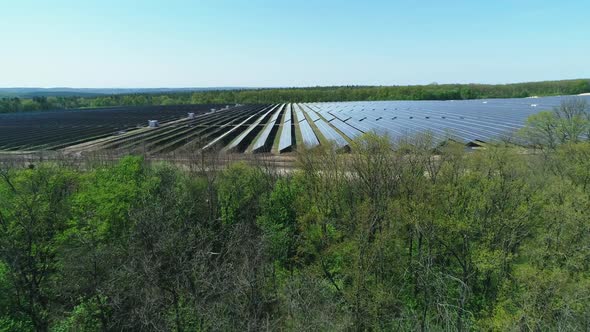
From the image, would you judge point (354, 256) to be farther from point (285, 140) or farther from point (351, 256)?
point (285, 140)

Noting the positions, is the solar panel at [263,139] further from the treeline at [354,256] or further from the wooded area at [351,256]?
the treeline at [354,256]

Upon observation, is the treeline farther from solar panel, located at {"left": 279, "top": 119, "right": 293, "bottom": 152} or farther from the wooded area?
solar panel, located at {"left": 279, "top": 119, "right": 293, "bottom": 152}

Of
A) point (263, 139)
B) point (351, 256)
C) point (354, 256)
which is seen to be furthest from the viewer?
point (263, 139)

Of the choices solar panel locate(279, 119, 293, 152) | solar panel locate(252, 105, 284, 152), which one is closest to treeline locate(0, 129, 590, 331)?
solar panel locate(279, 119, 293, 152)

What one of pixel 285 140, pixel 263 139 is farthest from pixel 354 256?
pixel 263 139

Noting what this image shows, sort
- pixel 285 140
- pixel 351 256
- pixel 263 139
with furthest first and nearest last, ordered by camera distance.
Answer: pixel 263 139, pixel 285 140, pixel 351 256

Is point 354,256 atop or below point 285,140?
below

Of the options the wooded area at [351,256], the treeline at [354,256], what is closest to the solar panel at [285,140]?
the wooded area at [351,256]
